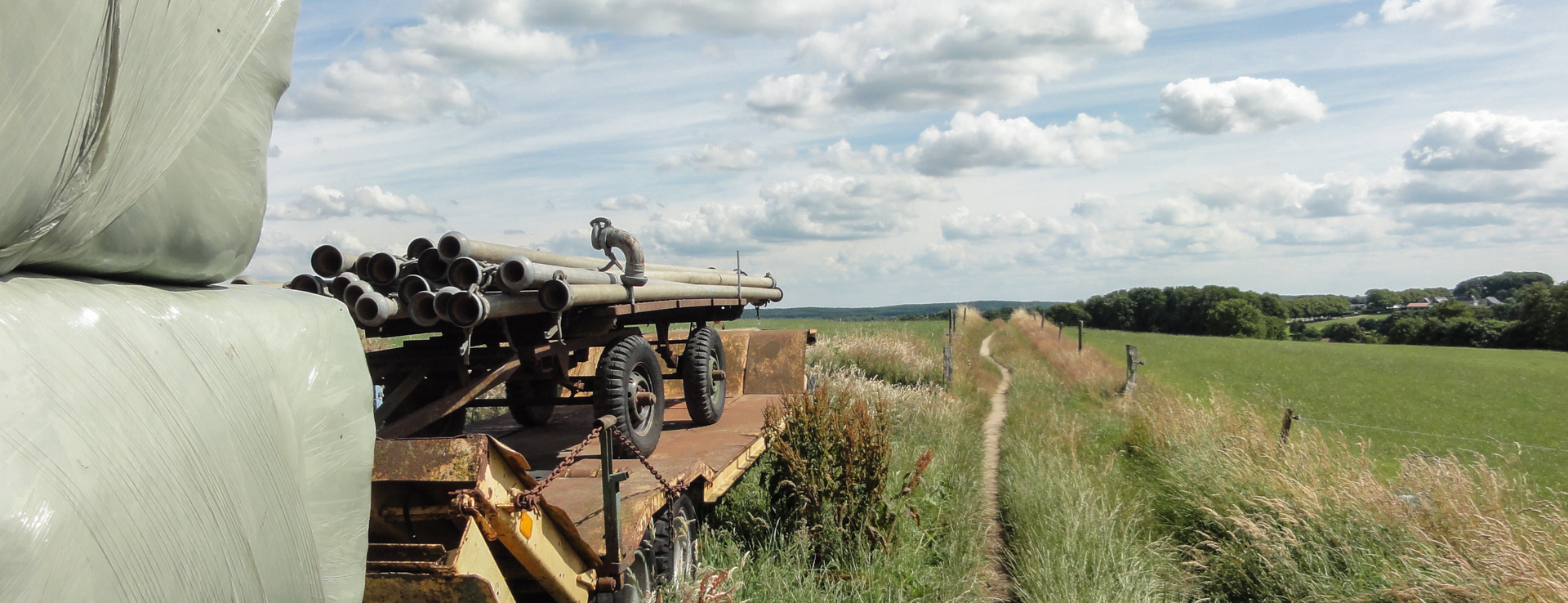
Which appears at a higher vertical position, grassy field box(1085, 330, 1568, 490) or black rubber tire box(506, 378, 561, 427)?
black rubber tire box(506, 378, 561, 427)

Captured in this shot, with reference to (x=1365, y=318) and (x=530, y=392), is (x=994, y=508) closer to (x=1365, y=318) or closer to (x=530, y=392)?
(x=530, y=392)

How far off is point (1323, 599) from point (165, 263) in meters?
6.12

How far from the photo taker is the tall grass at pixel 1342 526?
5062mm

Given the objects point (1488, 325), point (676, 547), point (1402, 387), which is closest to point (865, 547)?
point (676, 547)

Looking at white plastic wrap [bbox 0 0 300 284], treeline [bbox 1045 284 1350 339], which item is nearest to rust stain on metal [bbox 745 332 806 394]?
white plastic wrap [bbox 0 0 300 284]

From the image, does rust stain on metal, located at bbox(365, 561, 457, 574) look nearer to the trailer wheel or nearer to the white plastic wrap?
the white plastic wrap

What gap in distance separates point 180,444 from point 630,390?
4.12 meters

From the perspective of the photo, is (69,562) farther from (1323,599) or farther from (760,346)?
(760,346)

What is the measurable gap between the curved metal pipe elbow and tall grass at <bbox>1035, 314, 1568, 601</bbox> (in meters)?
4.39

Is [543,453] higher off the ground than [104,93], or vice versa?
[104,93]

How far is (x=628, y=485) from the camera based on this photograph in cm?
463

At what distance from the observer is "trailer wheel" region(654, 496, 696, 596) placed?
4.72 m

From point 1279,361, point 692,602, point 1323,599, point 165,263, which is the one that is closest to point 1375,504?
point 1323,599

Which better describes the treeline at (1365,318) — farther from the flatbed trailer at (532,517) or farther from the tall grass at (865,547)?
the flatbed trailer at (532,517)
